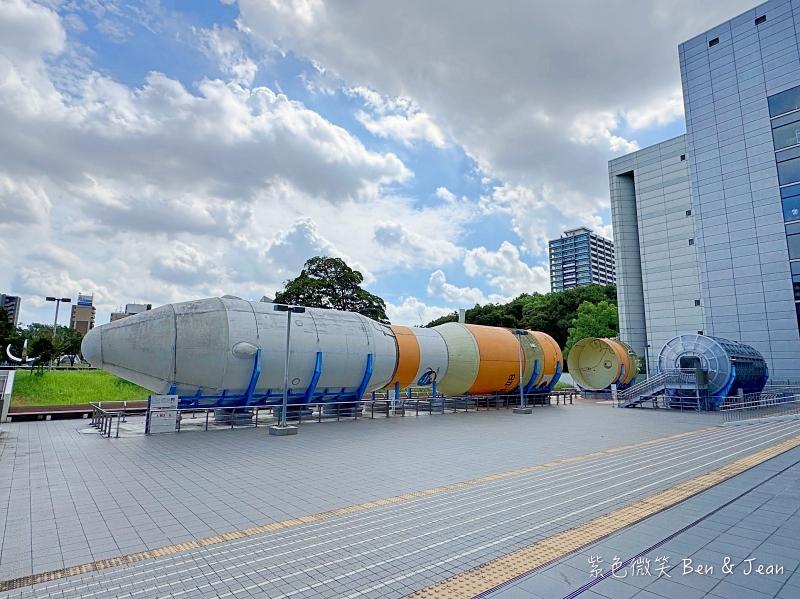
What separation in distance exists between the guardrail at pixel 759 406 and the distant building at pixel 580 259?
117808 mm

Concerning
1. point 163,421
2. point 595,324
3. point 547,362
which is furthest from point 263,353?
point 595,324

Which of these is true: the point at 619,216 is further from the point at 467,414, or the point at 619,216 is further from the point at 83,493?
the point at 83,493

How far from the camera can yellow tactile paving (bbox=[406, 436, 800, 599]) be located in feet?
13.4

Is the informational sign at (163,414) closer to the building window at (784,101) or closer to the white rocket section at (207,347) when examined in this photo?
the white rocket section at (207,347)

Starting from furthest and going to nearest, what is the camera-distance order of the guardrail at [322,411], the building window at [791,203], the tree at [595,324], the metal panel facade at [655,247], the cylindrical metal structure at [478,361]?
the tree at [595,324]
the metal panel facade at [655,247]
the building window at [791,203]
the cylindrical metal structure at [478,361]
the guardrail at [322,411]

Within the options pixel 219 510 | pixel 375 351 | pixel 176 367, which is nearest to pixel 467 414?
pixel 375 351

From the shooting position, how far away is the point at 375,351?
1769 cm

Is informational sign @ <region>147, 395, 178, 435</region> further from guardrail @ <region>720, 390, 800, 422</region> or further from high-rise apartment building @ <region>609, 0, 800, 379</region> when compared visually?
high-rise apartment building @ <region>609, 0, 800, 379</region>

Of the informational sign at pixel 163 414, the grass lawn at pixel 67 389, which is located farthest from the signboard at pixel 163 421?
the grass lawn at pixel 67 389

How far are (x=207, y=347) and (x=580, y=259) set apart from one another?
143605mm

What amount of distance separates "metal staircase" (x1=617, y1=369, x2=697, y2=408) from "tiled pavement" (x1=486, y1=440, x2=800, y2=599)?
18.7m

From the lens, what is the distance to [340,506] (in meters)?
6.56

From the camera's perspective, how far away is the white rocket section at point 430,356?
783 inches

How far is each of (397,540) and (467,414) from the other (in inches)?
599
